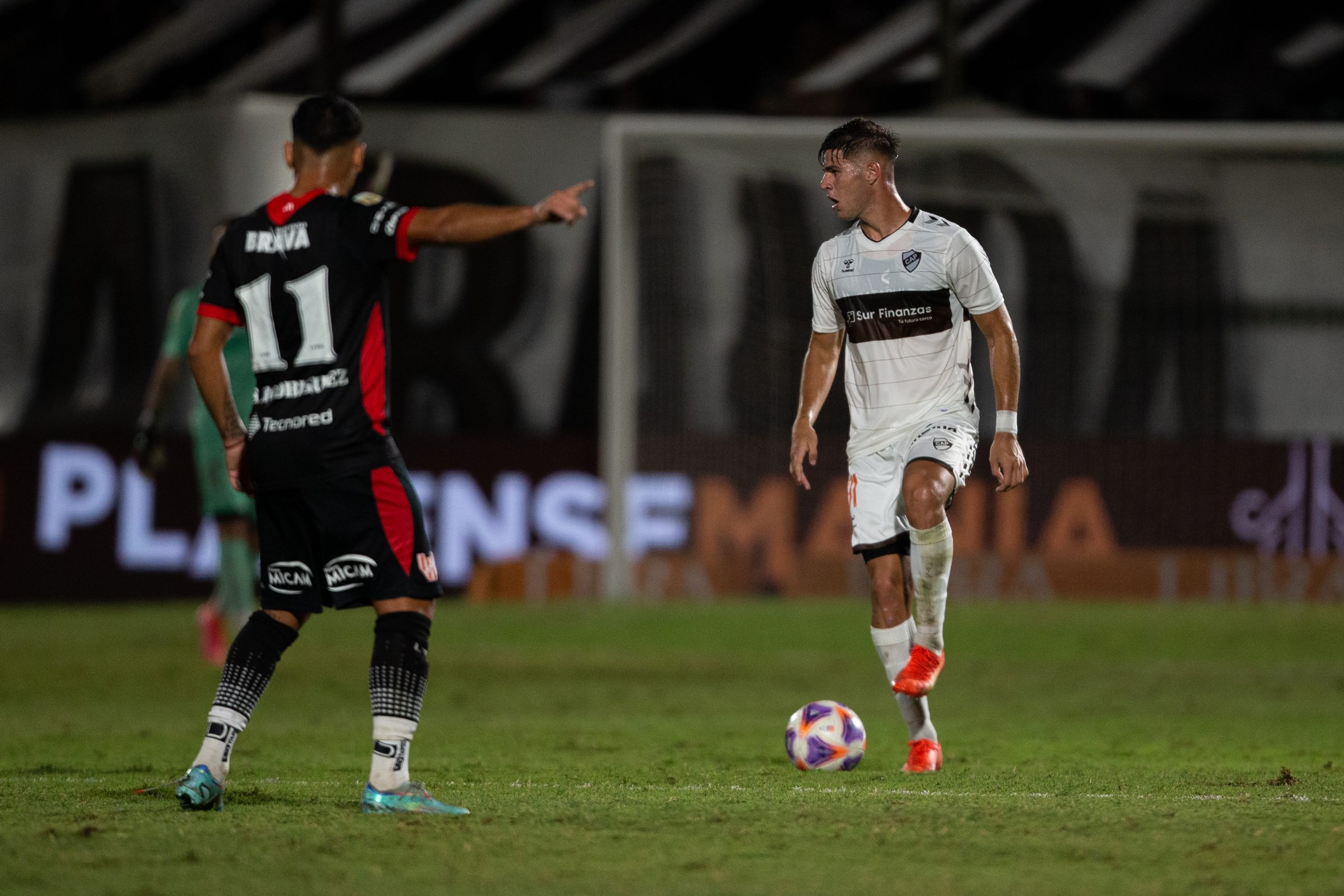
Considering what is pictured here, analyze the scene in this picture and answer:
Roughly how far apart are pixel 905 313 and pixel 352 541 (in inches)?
82.7

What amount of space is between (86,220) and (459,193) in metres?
3.89

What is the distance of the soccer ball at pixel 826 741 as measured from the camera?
229 inches

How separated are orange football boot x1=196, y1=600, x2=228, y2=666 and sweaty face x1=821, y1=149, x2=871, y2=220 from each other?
5601mm

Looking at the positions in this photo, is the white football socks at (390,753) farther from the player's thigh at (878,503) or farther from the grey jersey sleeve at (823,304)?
the grey jersey sleeve at (823,304)

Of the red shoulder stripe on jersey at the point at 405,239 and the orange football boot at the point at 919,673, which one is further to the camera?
the orange football boot at the point at 919,673

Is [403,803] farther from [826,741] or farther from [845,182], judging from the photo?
[845,182]

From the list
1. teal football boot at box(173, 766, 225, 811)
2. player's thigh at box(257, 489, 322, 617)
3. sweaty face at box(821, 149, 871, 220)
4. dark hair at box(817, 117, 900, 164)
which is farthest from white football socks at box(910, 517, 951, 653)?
teal football boot at box(173, 766, 225, 811)

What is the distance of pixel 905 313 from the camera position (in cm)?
587

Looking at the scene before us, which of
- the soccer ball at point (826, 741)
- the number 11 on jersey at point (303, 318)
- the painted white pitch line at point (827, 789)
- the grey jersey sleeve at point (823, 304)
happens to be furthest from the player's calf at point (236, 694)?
the grey jersey sleeve at point (823, 304)

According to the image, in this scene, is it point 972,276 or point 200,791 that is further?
point 972,276

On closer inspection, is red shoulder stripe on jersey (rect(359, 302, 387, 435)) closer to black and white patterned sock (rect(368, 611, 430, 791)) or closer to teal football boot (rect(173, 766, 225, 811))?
black and white patterned sock (rect(368, 611, 430, 791))

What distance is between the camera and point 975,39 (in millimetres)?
21781

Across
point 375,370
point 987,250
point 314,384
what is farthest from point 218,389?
point 987,250

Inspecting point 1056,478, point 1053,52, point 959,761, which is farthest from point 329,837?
point 1053,52
